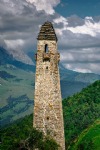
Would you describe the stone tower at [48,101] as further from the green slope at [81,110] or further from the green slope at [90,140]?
the green slope at [81,110]

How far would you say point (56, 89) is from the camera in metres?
44.0

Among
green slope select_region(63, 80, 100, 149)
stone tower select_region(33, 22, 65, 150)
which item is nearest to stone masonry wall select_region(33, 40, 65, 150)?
stone tower select_region(33, 22, 65, 150)

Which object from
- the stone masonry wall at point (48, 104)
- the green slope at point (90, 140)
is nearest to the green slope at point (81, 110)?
the green slope at point (90, 140)

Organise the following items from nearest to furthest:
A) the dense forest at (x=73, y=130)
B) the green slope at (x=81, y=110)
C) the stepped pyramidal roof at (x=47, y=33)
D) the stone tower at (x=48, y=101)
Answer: the dense forest at (x=73, y=130)
the stone tower at (x=48, y=101)
the stepped pyramidal roof at (x=47, y=33)
the green slope at (x=81, y=110)

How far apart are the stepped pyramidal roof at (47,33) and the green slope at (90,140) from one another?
68.5 feet

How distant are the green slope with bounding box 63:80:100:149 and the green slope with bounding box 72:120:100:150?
74.1ft

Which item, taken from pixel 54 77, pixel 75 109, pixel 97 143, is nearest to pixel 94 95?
pixel 75 109

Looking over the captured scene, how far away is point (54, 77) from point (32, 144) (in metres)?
8.58

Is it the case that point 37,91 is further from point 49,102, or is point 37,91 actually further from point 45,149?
point 45,149

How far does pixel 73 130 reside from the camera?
336 feet

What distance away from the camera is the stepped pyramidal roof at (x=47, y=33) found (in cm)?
4450

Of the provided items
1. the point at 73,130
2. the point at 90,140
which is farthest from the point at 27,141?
the point at 73,130

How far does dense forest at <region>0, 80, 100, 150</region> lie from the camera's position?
39688mm

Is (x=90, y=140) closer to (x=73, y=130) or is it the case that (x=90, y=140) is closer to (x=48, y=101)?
(x=48, y=101)
